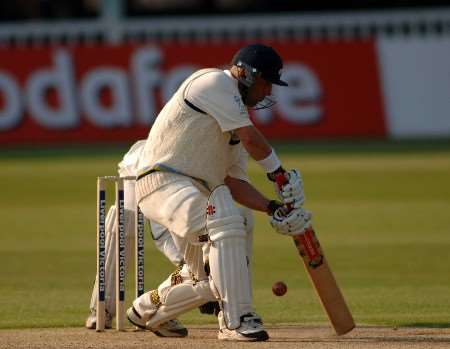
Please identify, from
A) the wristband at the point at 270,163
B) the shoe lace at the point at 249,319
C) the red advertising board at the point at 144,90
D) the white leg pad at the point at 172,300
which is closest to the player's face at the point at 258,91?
the wristband at the point at 270,163

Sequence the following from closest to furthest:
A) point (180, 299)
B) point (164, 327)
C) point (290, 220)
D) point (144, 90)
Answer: point (290, 220) < point (180, 299) < point (164, 327) < point (144, 90)

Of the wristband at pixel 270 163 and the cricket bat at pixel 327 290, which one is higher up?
the wristband at pixel 270 163

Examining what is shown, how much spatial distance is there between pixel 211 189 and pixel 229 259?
481 millimetres

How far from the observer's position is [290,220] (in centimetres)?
625

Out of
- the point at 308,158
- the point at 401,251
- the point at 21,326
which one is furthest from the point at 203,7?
the point at 21,326

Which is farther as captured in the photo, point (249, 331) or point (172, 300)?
point (172, 300)

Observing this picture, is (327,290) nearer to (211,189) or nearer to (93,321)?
(211,189)

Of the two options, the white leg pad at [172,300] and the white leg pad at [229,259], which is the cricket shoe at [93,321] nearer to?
the white leg pad at [172,300]

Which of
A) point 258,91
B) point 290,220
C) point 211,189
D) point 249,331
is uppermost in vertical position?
point 258,91

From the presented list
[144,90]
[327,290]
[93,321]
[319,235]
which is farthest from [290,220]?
[144,90]

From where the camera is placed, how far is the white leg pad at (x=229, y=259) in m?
6.13

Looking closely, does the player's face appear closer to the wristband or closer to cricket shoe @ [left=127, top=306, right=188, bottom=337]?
the wristband

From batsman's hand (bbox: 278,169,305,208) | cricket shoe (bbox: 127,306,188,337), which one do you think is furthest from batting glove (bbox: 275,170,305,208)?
cricket shoe (bbox: 127,306,188,337)

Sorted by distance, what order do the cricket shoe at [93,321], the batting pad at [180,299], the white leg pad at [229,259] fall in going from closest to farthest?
the white leg pad at [229,259] < the batting pad at [180,299] < the cricket shoe at [93,321]
